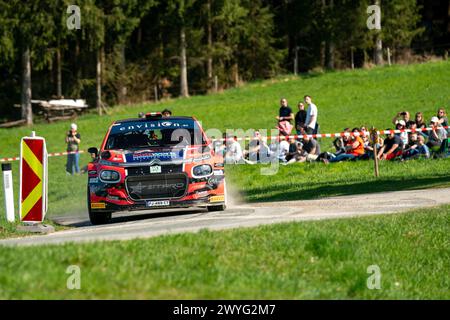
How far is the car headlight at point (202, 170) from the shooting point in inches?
637

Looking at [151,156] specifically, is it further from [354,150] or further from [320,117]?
[320,117]

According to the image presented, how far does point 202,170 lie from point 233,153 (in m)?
11.1

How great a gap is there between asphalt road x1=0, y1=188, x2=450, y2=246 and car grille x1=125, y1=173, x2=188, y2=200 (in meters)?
0.40

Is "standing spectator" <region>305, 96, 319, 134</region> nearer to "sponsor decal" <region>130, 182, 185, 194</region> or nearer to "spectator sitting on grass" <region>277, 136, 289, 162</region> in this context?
"spectator sitting on grass" <region>277, 136, 289, 162</region>

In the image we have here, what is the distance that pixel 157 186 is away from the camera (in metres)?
16.0

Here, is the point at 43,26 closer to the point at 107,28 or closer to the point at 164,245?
the point at 107,28

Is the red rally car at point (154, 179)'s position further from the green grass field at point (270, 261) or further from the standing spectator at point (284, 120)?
the standing spectator at point (284, 120)

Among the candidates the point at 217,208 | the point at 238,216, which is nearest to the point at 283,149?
the point at 217,208

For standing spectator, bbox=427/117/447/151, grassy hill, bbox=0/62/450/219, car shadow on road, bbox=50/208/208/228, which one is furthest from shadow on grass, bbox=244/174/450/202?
standing spectator, bbox=427/117/447/151

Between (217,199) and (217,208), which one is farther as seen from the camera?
(217,208)

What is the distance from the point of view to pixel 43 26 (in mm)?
53406

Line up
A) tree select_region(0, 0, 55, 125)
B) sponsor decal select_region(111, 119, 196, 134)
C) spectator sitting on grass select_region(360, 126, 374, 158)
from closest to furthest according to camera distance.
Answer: sponsor decal select_region(111, 119, 196, 134) → spectator sitting on grass select_region(360, 126, 374, 158) → tree select_region(0, 0, 55, 125)

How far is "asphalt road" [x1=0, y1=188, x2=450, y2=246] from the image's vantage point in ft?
44.3
